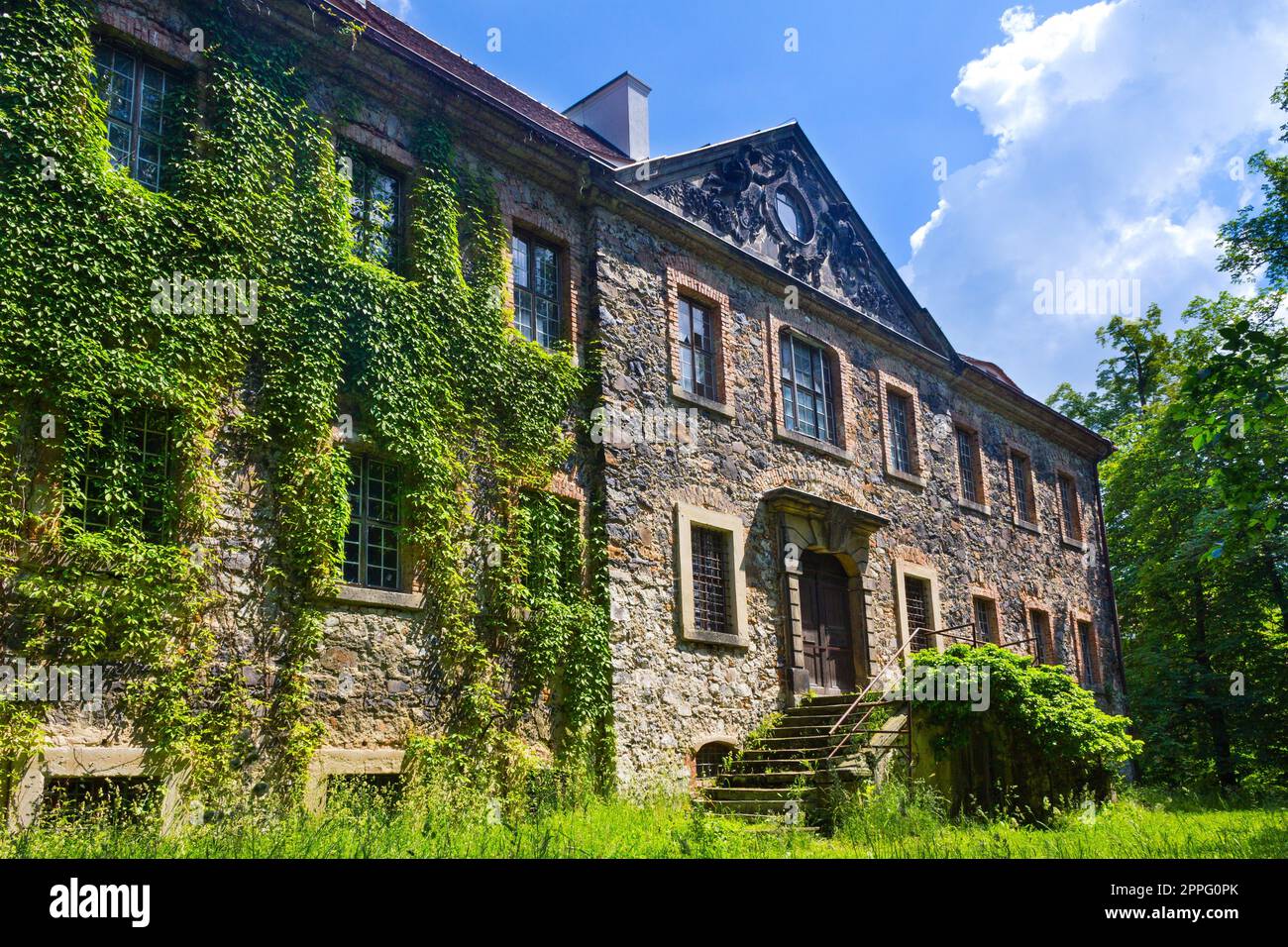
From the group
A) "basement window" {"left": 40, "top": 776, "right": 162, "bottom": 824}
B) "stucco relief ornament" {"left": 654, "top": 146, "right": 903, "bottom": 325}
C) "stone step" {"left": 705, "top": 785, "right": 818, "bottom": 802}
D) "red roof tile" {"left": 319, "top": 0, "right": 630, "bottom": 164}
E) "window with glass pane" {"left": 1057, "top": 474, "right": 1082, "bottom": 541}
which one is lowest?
"stone step" {"left": 705, "top": 785, "right": 818, "bottom": 802}

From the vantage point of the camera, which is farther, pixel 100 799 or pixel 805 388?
pixel 805 388

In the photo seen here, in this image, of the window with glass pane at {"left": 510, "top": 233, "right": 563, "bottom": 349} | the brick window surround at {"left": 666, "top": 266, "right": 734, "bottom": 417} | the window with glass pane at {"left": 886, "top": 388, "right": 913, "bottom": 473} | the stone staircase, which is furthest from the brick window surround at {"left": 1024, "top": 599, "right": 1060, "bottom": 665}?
the window with glass pane at {"left": 510, "top": 233, "right": 563, "bottom": 349}

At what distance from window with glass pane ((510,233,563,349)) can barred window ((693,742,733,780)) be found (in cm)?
572

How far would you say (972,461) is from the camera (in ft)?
70.2

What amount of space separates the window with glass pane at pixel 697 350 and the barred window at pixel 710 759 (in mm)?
5021

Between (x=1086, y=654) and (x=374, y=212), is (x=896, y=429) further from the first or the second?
(x=374, y=212)

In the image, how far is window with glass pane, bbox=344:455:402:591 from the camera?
10461 mm

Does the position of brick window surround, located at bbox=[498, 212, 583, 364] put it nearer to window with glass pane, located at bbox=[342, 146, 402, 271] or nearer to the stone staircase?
window with glass pane, located at bbox=[342, 146, 402, 271]

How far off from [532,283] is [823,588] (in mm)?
6857

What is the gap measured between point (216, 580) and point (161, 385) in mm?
1823

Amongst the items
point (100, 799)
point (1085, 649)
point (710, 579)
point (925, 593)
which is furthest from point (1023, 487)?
point (100, 799)

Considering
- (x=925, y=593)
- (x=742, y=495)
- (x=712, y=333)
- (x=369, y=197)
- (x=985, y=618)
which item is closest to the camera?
(x=369, y=197)

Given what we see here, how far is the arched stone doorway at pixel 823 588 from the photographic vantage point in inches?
598
